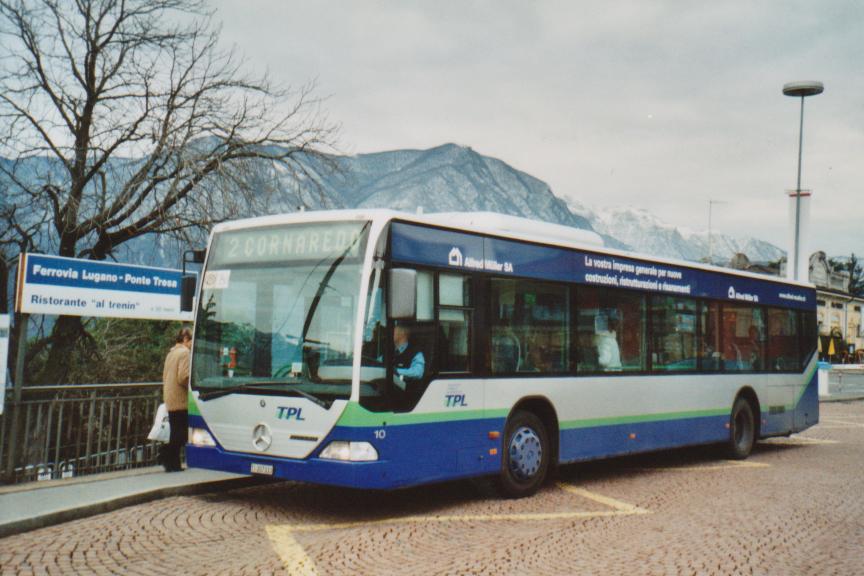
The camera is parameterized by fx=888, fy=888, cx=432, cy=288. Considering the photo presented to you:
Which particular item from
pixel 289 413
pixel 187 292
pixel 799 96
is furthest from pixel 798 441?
pixel 799 96

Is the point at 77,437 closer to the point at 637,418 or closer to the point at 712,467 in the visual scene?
the point at 637,418

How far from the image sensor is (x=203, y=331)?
8.55 metres

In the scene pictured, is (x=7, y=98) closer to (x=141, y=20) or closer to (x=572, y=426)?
(x=141, y=20)

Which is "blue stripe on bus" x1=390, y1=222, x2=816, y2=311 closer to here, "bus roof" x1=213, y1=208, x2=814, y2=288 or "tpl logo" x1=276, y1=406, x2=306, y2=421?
"bus roof" x1=213, y1=208, x2=814, y2=288

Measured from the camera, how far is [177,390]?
9898mm

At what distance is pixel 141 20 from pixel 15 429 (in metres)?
12.0

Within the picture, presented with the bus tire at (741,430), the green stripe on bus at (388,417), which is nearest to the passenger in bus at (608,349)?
the green stripe on bus at (388,417)

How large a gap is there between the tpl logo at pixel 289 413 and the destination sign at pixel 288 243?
136 centimetres

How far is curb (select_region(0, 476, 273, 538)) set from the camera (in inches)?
290

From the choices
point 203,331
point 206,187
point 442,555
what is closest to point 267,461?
point 203,331

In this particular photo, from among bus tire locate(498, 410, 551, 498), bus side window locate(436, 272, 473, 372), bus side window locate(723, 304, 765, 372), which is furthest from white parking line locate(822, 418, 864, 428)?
bus side window locate(436, 272, 473, 372)

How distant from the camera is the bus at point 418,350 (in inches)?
302

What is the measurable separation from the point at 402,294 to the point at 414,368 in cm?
91

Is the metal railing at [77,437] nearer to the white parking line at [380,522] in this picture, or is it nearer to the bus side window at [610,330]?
the white parking line at [380,522]
